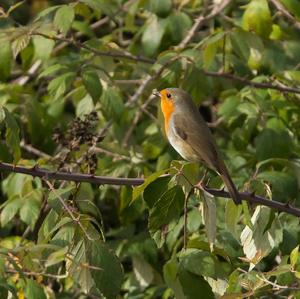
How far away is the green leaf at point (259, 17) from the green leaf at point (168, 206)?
6.19ft

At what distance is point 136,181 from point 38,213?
1.56 meters

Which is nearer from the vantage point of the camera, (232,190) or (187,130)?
(232,190)

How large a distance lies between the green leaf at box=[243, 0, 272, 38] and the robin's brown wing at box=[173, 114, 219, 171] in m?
0.58

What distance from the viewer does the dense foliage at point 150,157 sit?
3.10 meters

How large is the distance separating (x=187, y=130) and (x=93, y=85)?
523 mm

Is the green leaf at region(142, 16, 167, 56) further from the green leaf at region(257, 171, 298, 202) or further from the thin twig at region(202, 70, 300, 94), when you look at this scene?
the green leaf at region(257, 171, 298, 202)

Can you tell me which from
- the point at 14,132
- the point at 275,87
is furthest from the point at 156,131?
the point at 14,132

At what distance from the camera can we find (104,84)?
502 centimetres

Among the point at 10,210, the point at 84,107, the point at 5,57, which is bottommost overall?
the point at 10,210

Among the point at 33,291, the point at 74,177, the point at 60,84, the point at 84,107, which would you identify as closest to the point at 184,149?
the point at 60,84

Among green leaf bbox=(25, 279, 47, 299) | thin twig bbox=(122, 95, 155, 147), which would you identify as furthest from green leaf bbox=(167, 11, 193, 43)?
green leaf bbox=(25, 279, 47, 299)

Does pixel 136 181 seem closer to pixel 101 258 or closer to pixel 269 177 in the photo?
pixel 101 258

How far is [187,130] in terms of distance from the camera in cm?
455

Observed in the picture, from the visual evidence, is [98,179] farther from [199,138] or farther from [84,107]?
[84,107]
